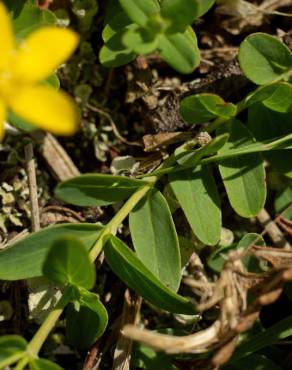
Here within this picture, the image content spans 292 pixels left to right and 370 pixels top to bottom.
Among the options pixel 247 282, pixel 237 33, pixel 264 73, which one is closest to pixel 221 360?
pixel 247 282

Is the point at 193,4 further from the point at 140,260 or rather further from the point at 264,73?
the point at 140,260

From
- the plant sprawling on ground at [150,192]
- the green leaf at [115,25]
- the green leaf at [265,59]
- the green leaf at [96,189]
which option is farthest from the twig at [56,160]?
the green leaf at [265,59]

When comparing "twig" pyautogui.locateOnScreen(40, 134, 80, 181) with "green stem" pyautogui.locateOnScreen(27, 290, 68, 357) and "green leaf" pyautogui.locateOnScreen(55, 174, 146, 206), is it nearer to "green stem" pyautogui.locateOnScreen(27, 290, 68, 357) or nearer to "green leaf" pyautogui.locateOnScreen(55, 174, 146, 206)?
"green leaf" pyautogui.locateOnScreen(55, 174, 146, 206)

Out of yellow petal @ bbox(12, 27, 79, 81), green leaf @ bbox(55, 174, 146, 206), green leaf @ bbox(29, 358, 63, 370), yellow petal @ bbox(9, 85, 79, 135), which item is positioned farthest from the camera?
green leaf @ bbox(55, 174, 146, 206)

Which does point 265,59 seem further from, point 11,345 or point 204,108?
point 11,345

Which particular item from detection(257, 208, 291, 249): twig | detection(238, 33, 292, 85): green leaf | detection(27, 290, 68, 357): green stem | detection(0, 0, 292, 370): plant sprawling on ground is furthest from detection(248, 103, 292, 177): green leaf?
detection(27, 290, 68, 357): green stem

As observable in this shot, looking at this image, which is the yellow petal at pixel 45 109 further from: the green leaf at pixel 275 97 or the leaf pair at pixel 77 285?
the green leaf at pixel 275 97
